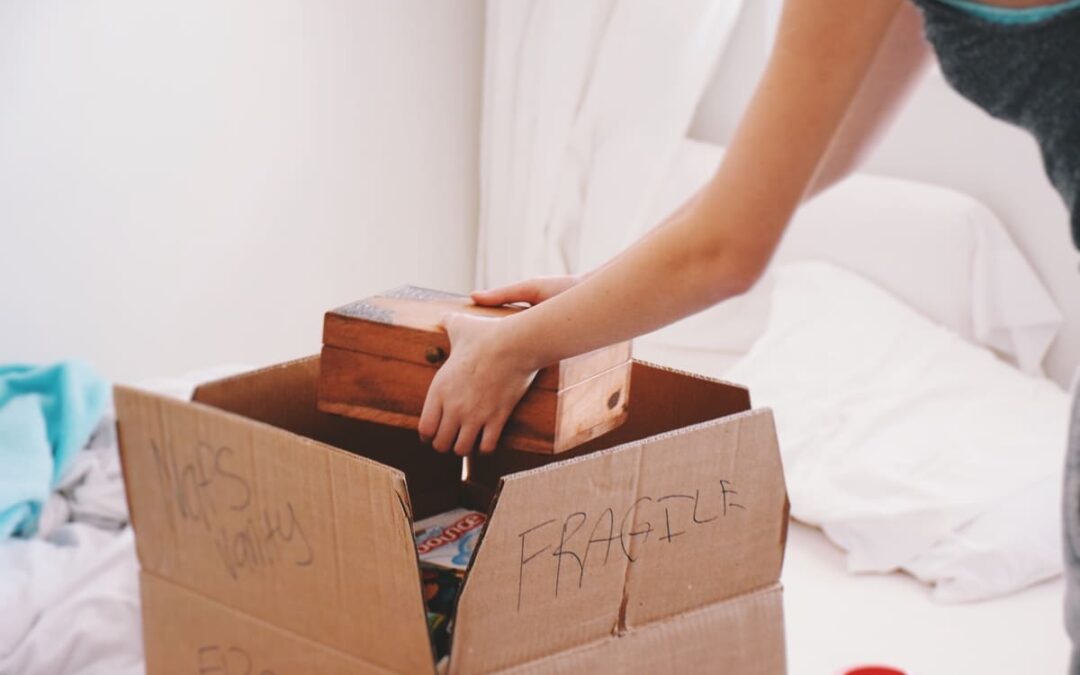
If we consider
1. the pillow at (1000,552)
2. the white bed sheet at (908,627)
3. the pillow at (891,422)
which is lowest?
the white bed sheet at (908,627)

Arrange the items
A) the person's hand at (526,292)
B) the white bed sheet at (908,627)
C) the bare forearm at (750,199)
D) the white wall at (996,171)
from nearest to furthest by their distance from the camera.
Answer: the bare forearm at (750,199) → the person's hand at (526,292) → the white bed sheet at (908,627) → the white wall at (996,171)

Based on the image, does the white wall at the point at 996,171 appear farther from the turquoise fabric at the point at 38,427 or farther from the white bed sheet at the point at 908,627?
the turquoise fabric at the point at 38,427

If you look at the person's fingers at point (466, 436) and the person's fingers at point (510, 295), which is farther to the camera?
the person's fingers at point (510, 295)

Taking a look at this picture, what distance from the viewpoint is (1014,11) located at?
60 centimetres

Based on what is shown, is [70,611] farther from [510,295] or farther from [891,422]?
[891,422]

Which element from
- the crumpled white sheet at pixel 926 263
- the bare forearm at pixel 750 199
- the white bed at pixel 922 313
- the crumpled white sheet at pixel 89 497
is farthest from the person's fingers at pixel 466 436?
the crumpled white sheet at pixel 926 263

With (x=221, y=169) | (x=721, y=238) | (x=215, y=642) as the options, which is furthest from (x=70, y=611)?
(x=221, y=169)

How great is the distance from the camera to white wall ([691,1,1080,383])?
79.0 inches

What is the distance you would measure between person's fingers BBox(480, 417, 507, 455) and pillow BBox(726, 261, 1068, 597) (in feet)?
2.69

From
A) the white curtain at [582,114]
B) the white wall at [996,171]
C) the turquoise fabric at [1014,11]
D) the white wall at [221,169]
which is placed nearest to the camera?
the turquoise fabric at [1014,11]

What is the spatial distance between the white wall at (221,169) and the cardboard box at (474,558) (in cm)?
151

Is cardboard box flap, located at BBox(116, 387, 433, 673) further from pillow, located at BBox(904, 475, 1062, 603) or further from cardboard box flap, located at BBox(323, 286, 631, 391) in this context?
pillow, located at BBox(904, 475, 1062, 603)

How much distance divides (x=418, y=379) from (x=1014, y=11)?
0.57 m

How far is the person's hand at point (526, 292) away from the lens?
1.06 meters
